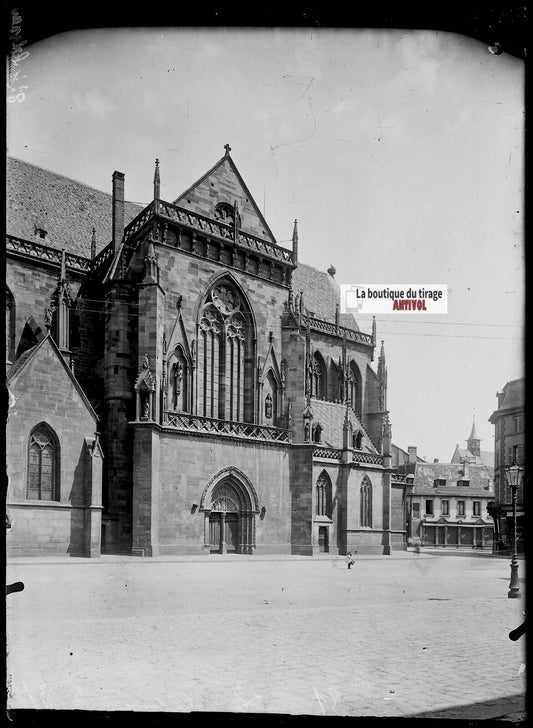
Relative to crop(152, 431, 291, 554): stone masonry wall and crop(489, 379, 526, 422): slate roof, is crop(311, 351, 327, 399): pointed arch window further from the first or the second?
crop(489, 379, 526, 422): slate roof

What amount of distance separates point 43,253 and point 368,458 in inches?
723

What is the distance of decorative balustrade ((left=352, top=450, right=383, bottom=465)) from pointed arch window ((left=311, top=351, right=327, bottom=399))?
363 centimetres

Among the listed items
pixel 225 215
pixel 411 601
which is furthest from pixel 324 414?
pixel 411 601

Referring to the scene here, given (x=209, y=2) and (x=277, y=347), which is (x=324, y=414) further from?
(x=209, y=2)

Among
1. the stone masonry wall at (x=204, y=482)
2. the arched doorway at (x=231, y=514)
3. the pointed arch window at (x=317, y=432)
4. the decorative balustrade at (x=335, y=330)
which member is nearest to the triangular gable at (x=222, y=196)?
the decorative balustrade at (x=335, y=330)

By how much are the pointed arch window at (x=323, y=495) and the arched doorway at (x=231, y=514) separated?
4085 mm

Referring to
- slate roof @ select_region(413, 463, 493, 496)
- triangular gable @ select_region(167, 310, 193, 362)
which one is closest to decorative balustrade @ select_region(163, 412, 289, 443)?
triangular gable @ select_region(167, 310, 193, 362)

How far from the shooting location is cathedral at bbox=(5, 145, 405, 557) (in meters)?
24.4

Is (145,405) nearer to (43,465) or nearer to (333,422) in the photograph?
(43,465)

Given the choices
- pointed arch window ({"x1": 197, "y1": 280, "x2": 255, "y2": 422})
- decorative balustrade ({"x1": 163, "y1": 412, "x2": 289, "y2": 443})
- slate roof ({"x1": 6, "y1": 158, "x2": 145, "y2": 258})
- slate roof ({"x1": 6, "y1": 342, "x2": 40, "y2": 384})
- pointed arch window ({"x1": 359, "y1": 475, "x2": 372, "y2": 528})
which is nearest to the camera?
slate roof ({"x1": 6, "y1": 342, "x2": 40, "y2": 384})

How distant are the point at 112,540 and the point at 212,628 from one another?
1656 cm

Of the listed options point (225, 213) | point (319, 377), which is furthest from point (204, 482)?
point (319, 377)

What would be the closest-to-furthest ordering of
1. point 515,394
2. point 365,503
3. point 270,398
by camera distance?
point 515,394 < point 270,398 < point 365,503

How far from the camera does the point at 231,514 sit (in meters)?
Result: 29.8
